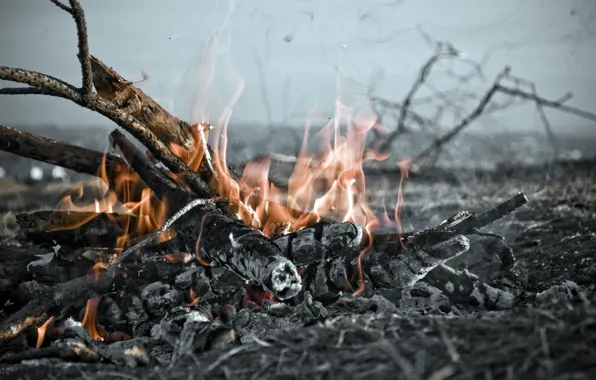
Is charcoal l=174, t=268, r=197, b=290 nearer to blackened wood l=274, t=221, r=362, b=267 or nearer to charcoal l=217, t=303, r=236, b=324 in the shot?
charcoal l=217, t=303, r=236, b=324

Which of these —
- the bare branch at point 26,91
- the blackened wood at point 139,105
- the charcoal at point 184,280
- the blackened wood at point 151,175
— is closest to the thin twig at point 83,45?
the bare branch at point 26,91

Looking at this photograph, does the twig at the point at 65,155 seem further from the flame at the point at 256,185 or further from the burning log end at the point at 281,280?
the burning log end at the point at 281,280

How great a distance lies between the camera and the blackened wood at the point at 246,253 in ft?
8.73

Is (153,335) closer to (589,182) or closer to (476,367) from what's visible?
(476,367)

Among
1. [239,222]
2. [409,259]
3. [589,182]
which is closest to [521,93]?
[409,259]

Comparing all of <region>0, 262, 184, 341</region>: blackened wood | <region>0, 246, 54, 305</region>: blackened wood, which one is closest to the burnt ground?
<region>0, 262, 184, 341</region>: blackened wood

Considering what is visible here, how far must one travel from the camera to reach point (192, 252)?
11.5 feet

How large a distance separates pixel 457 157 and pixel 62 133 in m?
9.74

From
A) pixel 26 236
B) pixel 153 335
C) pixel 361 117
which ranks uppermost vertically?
pixel 361 117

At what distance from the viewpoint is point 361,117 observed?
474cm

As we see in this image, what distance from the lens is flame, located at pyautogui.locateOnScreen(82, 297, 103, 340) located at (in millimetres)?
3240

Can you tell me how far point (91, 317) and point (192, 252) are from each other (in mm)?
769

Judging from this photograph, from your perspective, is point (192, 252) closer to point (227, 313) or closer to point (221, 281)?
point (221, 281)

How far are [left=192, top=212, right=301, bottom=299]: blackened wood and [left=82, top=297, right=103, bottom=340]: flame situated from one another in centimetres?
74
